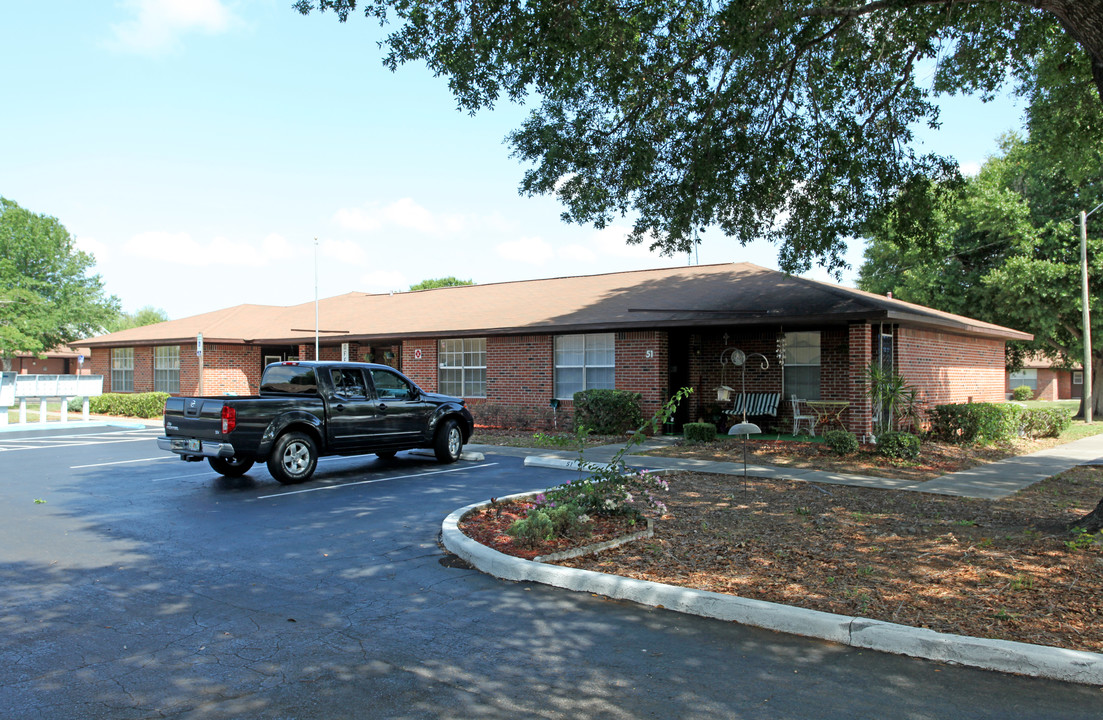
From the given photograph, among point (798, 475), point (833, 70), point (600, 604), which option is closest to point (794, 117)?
point (833, 70)

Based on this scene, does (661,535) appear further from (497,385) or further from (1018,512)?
(497,385)

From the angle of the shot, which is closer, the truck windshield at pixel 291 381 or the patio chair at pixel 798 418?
the truck windshield at pixel 291 381

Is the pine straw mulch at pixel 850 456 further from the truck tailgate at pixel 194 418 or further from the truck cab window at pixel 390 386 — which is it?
Answer: the truck tailgate at pixel 194 418

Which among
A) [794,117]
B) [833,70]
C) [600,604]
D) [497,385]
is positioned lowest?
[600,604]

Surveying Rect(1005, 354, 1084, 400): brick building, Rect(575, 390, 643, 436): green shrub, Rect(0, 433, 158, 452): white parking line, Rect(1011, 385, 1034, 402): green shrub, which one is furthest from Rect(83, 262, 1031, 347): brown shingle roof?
Rect(1005, 354, 1084, 400): brick building

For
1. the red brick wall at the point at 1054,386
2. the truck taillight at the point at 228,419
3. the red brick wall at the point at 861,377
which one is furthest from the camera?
the red brick wall at the point at 1054,386

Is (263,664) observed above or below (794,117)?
below

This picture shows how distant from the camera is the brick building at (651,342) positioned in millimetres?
16297

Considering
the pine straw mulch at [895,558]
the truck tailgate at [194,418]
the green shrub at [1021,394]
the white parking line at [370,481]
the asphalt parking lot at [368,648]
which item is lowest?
the asphalt parking lot at [368,648]

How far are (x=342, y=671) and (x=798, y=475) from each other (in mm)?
9250

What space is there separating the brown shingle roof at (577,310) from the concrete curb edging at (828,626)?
34.0 feet

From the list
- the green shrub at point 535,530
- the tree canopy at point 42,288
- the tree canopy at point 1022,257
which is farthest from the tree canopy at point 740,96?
the tree canopy at point 42,288

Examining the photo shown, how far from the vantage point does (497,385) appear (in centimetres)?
2102

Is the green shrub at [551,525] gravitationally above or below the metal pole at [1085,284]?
below
